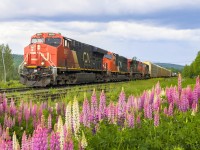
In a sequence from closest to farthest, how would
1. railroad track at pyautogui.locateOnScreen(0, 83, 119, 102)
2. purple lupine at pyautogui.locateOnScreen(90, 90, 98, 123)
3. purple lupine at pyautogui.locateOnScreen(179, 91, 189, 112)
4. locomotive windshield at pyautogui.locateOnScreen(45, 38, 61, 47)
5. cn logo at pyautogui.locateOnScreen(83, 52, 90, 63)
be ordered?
purple lupine at pyautogui.locateOnScreen(90, 90, 98, 123) < purple lupine at pyautogui.locateOnScreen(179, 91, 189, 112) < railroad track at pyautogui.locateOnScreen(0, 83, 119, 102) < locomotive windshield at pyautogui.locateOnScreen(45, 38, 61, 47) < cn logo at pyautogui.locateOnScreen(83, 52, 90, 63)

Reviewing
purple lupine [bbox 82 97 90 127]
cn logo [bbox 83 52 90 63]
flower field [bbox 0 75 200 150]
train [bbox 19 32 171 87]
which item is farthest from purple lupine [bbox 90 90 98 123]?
cn logo [bbox 83 52 90 63]

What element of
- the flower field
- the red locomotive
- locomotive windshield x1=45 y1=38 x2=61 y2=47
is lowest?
the flower field

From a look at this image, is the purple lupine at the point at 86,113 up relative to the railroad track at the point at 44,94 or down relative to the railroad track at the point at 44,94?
up

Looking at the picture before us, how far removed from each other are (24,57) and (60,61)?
389 centimetres

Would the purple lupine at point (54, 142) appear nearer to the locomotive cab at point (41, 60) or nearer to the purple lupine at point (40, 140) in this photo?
the purple lupine at point (40, 140)

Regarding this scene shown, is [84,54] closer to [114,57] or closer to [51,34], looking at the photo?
[51,34]

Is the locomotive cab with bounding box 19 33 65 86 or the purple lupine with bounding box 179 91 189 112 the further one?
the locomotive cab with bounding box 19 33 65 86

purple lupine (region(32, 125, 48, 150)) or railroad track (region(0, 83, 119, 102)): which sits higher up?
purple lupine (region(32, 125, 48, 150))

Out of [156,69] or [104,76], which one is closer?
[104,76]

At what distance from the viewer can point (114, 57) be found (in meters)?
43.7

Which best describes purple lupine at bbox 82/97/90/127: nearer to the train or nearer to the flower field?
the flower field

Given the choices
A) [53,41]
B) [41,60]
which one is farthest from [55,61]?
[53,41]

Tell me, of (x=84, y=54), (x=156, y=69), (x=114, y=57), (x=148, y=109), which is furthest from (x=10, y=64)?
(x=148, y=109)

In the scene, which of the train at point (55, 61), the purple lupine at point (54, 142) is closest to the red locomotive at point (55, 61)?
the train at point (55, 61)
